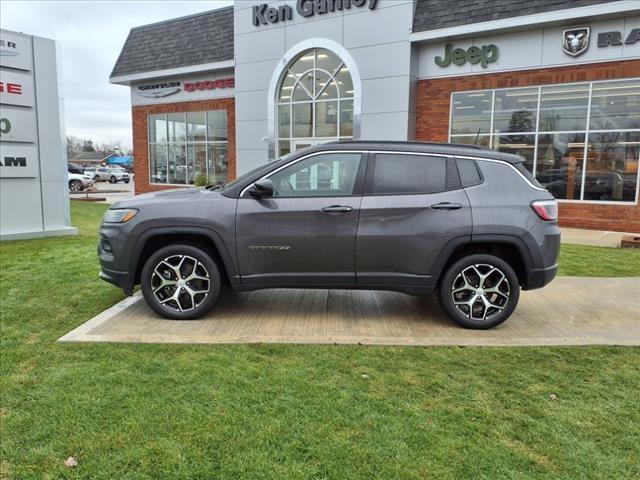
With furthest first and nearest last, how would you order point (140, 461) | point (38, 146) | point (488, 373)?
1. point (38, 146)
2. point (488, 373)
3. point (140, 461)

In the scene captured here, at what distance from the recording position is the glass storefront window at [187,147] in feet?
69.0

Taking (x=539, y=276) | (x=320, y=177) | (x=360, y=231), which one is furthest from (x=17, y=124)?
(x=539, y=276)

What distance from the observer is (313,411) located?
3367mm

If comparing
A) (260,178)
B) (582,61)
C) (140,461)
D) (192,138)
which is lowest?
(140,461)

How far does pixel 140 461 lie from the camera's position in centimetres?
280

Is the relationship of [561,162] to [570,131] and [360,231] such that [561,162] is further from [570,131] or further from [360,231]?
[360,231]

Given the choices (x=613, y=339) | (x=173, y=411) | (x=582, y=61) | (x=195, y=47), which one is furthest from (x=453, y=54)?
(x=173, y=411)

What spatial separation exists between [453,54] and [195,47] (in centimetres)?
1051

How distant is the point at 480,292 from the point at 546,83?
35.5 feet

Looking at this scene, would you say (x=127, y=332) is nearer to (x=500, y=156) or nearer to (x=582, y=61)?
(x=500, y=156)

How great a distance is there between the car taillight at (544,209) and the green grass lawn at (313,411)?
50.7 inches

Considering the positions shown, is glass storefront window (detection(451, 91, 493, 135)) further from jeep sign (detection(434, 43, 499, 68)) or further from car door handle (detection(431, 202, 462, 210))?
car door handle (detection(431, 202, 462, 210))

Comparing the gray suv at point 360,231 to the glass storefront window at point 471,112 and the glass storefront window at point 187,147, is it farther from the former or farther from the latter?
the glass storefront window at point 187,147

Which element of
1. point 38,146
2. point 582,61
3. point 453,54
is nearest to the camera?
point 38,146
